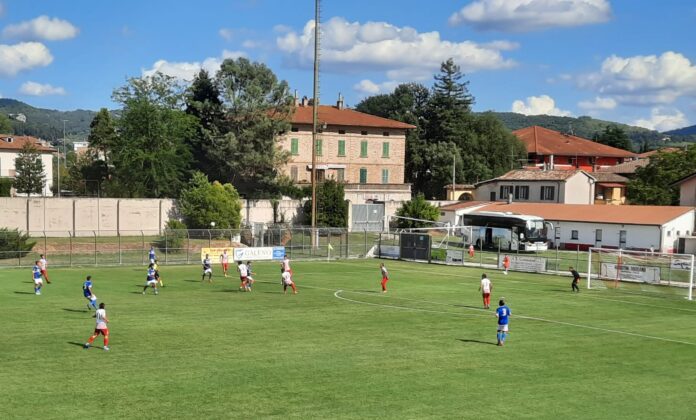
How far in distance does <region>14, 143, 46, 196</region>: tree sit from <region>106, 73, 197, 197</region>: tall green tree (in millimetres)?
24131

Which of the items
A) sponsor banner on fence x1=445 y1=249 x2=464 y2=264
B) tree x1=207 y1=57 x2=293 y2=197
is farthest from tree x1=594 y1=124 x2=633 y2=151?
sponsor banner on fence x1=445 y1=249 x2=464 y2=264

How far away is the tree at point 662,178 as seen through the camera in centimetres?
8869

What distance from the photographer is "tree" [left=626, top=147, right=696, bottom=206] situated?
88.7m

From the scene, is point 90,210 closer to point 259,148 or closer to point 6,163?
point 259,148

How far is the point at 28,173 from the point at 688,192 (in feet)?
283

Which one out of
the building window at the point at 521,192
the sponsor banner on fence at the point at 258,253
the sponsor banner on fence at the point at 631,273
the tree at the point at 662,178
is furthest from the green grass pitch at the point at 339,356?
the building window at the point at 521,192

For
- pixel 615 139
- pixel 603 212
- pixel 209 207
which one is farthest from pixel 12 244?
pixel 615 139

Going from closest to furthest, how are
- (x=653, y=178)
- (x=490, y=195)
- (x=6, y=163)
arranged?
(x=653, y=178), (x=490, y=195), (x=6, y=163)

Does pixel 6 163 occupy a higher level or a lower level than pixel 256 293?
higher

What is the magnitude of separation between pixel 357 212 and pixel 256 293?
158 ft

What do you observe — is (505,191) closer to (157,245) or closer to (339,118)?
(339,118)

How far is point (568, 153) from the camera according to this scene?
13738cm

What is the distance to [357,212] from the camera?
→ 8750 cm

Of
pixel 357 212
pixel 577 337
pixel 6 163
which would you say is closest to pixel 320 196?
pixel 357 212
